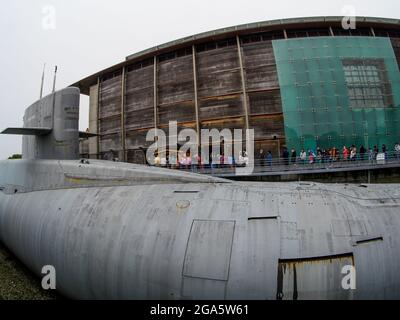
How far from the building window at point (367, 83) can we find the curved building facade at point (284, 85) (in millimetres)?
83

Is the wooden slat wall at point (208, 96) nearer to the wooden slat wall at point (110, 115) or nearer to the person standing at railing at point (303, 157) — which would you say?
the wooden slat wall at point (110, 115)

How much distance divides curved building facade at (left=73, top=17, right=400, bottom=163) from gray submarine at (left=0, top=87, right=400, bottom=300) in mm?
17028

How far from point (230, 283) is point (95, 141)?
1116 inches

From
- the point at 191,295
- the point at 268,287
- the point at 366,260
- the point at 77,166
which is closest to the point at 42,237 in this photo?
the point at 77,166

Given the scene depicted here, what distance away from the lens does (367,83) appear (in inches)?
867

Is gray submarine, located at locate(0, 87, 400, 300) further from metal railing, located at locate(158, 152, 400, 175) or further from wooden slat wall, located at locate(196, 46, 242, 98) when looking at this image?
wooden slat wall, located at locate(196, 46, 242, 98)

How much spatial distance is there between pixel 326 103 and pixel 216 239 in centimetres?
2103

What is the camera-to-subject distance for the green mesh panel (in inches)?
843

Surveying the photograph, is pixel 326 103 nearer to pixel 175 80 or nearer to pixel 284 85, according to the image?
pixel 284 85

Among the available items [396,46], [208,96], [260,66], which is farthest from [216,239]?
[396,46]

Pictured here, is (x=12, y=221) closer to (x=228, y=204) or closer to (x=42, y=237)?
(x=42, y=237)

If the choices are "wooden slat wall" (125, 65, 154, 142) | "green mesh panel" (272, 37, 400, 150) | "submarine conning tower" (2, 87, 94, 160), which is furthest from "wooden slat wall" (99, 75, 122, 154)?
"submarine conning tower" (2, 87, 94, 160)

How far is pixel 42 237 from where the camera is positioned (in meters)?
6.21

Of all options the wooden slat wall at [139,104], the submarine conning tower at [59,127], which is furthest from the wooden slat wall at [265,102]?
the submarine conning tower at [59,127]
